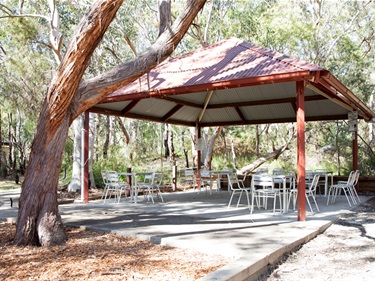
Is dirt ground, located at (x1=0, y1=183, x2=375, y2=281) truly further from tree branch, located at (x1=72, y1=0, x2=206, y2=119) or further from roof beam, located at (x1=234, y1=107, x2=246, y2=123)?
roof beam, located at (x1=234, y1=107, x2=246, y2=123)

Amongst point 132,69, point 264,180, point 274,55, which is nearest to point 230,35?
point 274,55

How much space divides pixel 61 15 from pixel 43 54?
154 inches

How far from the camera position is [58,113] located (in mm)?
4727

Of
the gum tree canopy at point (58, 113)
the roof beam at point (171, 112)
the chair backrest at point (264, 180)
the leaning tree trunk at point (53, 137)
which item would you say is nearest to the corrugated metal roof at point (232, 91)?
the roof beam at point (171, 112)

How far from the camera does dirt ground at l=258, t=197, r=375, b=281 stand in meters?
4.01

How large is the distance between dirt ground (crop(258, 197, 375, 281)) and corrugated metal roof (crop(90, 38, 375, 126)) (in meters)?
2.65

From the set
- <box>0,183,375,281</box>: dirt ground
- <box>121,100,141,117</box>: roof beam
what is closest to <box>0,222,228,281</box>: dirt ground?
<box>0,183,375,281</box>: dirt ground

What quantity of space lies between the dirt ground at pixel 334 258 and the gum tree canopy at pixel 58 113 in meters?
2.80

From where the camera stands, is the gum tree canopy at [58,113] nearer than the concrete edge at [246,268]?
No

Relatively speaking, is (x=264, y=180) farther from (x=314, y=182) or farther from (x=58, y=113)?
(x=58, y=113)

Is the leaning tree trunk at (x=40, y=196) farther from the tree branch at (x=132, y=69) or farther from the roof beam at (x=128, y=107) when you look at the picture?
the roof beam at (x=128, y=107)

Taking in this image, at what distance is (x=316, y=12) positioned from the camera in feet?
62.3

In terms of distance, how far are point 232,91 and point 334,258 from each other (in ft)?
24.3

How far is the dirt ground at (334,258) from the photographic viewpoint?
401cm
